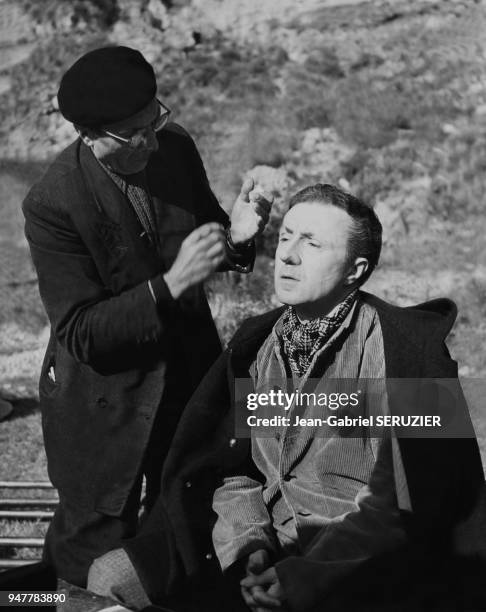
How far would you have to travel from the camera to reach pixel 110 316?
3.22 metres

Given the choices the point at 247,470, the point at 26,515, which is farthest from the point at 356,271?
the point at 26,515

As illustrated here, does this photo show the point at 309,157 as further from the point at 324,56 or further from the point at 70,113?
the point at 70,113

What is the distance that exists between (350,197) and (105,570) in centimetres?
128

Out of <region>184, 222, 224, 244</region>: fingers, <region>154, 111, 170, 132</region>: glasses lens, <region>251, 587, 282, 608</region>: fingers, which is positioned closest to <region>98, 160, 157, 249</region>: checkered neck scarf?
<region>154, 111, 170, 132</region>: glasses lens

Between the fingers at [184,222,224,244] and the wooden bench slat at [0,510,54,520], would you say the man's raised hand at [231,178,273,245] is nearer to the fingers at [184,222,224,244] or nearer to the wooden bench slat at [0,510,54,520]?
the fingers at [184,222,224,244]

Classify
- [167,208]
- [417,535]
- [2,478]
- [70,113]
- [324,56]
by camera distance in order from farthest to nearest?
[324,56], [2,478], [167,208], [70,113], [417,535]

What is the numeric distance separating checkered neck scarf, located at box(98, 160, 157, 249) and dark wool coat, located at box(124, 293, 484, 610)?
23.7 inches

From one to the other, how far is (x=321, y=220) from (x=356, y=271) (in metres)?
0.18

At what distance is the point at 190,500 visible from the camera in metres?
3.02

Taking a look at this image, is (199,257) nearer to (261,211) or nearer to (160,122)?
(261,211)

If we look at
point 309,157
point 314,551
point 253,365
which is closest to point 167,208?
point 253,365

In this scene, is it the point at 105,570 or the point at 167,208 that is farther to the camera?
the point at 167,208

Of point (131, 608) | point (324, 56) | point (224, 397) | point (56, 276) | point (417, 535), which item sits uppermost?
point (324, 56)

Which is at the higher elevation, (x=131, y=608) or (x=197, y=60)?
(x=197, y=60)
